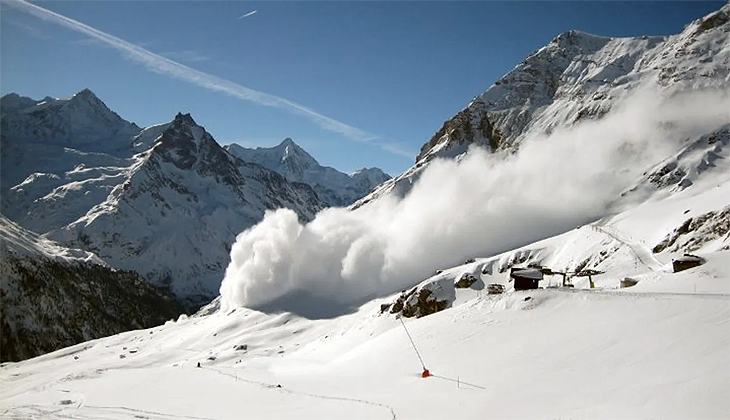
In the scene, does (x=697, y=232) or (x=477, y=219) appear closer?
(x=697, y=232)

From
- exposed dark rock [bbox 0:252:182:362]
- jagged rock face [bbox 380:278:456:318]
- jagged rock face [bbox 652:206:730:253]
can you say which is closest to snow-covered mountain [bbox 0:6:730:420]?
jagged rock face [bbox 652:206:730:253]

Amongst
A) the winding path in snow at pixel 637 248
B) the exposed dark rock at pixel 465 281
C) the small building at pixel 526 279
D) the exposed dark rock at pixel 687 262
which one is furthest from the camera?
the exposed dark rock at pixel 465 281

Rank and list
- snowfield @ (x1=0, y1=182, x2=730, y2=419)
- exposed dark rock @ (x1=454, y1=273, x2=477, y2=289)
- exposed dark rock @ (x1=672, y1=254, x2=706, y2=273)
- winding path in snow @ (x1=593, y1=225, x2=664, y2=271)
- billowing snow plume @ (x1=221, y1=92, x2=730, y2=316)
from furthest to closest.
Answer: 1. billowing snow plume @ (x1=221, y1=92, x2=730, y2=316)
2. exposed dark rock @ (x1=454, y1=273, x2=477, y2=289)
3. winding path in snow @ (x1=593, y1=225, x2=664, y2=271)
4. exposed dark rock @ (x1=672, y1=254, x2=706, y2=273)
5. snowfield @ (x1=0, y1=182, x2=730, y2=419)

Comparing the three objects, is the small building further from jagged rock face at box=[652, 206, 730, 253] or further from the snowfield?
jagged rock face at box=[652, 206, 730, 253]

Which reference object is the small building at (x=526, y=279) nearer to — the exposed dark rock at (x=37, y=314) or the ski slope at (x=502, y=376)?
the ski slope at (x=502, y=376)

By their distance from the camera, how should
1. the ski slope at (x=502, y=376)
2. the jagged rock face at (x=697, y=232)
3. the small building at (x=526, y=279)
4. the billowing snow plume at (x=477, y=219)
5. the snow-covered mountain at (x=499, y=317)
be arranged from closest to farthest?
the ski slope at (x=502, y=376)
the snow-covered mountain at (x=499, y=317)
the small building at (x=526, y=279)
the jagged rock face at (x=697, y=232)
the billowing snow plume at (x=477, y=219)

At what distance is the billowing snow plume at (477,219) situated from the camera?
13775cm

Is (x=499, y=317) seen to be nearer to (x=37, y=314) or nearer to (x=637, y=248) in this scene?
(x=637, y=248)

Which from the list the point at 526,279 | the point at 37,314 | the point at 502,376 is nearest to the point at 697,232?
the point at 526,279

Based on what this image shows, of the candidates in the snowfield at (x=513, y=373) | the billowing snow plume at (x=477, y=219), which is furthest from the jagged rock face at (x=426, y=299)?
the billowing snow plume at (x=477, y=219)

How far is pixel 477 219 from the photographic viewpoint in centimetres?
15362

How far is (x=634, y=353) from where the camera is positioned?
27953 mm

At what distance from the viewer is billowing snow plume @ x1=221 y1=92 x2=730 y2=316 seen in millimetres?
137750

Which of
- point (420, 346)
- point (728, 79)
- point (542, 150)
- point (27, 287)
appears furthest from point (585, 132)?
point (27, 287)
